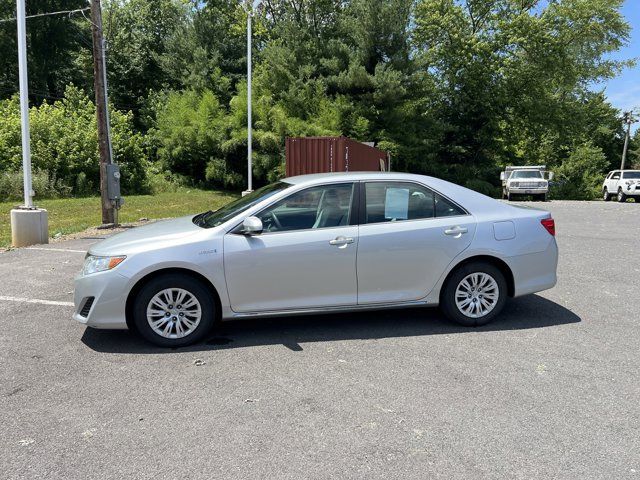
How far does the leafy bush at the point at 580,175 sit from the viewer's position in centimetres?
3834

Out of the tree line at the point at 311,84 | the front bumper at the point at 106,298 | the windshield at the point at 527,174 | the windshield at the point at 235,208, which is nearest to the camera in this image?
the front bumper at the point at 106,298

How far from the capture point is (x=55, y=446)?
3.02 metres

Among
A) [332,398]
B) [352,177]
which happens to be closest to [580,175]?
[352,177]

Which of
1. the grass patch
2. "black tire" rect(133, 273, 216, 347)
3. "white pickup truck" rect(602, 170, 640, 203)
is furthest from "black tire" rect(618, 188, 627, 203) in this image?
"black tire" rect(133, 273, 216, 347)

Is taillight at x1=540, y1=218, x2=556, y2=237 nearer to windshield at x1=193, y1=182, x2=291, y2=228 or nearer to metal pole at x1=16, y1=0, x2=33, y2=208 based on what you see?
windshield at x1=193, y1=182, x2=291, y2=228

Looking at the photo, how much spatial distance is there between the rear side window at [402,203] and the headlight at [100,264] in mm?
2334

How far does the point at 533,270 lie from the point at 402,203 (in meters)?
1.54

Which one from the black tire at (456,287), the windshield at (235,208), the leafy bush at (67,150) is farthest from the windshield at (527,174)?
the windshield at (235,208)

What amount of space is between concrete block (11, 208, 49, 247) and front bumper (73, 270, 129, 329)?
6.66 metres

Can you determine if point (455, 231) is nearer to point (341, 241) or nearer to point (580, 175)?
point (341, 241)

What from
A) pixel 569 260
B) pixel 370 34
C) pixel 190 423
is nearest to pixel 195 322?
pixel 190 423

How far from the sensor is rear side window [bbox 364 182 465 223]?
5.00 m

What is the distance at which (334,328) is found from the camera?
5145 millimetres

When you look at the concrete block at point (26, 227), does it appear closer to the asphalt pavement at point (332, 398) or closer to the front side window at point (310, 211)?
the asphalt pavement at point (332, 398)
